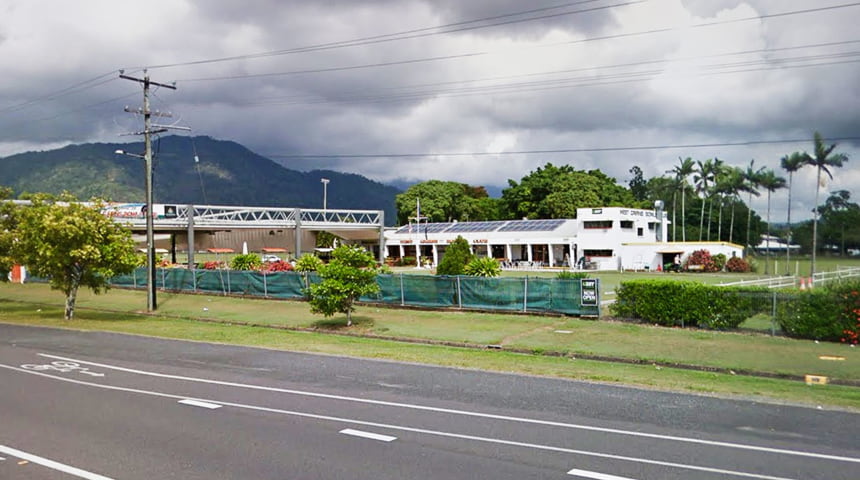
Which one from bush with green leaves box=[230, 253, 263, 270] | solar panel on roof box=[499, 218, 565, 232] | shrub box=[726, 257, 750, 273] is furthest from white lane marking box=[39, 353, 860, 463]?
solar panel on roof box=[499, 218, 565, 232]

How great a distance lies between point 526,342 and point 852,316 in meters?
10.1

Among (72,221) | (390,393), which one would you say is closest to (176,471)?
→ (390,393)

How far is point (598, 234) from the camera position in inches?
2685

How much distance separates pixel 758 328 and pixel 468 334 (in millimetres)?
10090

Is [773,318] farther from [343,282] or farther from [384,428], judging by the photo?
[384,428]

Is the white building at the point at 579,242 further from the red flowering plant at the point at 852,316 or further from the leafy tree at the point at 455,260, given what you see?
the red flowering plant at the point at 852,316

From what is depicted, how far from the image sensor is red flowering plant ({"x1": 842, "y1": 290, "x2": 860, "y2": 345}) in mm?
19594

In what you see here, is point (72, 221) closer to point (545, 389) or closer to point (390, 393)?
point (390, 393)

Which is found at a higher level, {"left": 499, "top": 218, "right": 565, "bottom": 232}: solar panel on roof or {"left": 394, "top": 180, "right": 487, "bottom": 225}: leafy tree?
{"left": 394, "top": 180, "right": 487, "bottom": 225}: leafy tree

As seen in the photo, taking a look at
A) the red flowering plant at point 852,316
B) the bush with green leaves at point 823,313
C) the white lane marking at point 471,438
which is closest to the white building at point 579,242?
the bush with green leaves at point 823,313

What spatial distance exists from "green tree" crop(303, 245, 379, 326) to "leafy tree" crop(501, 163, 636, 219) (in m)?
69.3

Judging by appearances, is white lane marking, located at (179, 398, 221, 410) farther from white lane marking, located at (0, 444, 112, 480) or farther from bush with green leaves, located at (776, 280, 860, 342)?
bush with green leaves, located at (776, 280, 860, 342)

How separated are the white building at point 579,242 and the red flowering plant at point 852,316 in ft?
150

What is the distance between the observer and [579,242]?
229ft
